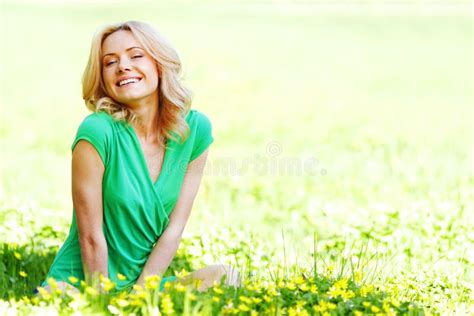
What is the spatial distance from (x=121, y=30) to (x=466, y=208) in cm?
323

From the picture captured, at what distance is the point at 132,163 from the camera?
13.2 ft

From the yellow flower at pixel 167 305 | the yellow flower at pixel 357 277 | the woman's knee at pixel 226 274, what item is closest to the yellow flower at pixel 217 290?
the yellow flower at pixel 167 305

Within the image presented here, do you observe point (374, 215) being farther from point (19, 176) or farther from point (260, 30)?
point (260, 30)

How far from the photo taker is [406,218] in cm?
591

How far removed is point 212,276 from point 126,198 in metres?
0.54

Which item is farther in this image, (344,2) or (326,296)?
(344,2)

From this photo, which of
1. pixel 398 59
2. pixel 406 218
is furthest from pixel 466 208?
pixel 398 59

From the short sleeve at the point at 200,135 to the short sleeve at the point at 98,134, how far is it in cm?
48

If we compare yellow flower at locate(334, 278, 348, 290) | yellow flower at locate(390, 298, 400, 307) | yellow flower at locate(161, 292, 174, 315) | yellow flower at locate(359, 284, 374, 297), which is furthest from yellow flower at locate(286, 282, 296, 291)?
Result: yellow flower at locate(161, 292, 174, 315)

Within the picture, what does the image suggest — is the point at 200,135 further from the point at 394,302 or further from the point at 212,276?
the point at 394,302

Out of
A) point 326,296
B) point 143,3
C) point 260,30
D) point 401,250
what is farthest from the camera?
point 143,3

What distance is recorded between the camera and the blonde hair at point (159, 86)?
411 centimetres

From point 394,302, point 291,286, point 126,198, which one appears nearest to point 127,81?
point 126,198

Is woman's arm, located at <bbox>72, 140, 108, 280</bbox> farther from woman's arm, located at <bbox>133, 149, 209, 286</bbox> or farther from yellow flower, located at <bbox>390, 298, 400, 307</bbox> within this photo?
yellow flower, located at <bbox>390, 298, 400, 307</bbox>
